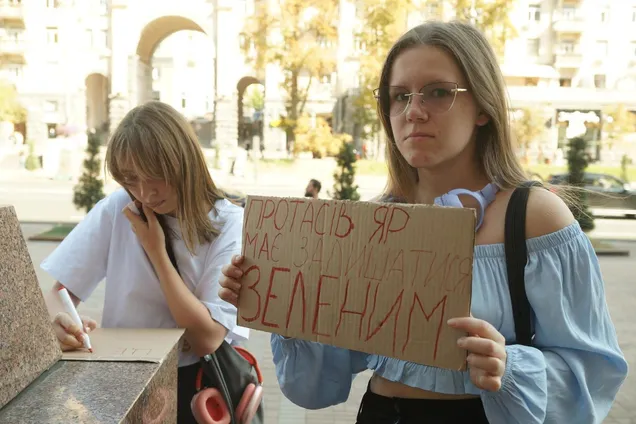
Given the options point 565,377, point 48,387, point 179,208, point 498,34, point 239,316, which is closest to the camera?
point 565,377

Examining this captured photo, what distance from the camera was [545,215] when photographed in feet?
4.33

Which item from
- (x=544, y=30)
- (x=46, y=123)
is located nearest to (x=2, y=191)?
(x=46, y=123)

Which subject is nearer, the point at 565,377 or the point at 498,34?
the point at 565,377

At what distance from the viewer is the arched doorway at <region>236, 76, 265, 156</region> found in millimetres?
32312

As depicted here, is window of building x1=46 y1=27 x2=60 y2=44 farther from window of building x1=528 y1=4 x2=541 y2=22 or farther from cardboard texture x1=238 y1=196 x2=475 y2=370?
cardboard texture x1=238 y1=196 x2=475 y2=370

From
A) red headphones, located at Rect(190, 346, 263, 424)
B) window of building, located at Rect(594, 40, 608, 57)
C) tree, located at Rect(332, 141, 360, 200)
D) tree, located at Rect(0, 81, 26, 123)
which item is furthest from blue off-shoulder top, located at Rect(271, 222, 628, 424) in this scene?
tree, located at Rect(0, 81, 26, 123)

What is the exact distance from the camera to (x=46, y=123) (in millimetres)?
30859

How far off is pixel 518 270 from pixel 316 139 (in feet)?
79.9

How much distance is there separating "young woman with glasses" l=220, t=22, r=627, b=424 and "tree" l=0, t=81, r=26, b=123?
106ft

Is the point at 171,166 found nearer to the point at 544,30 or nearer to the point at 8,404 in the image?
the point at 8,404

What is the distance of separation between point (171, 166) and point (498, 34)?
18.4 meters

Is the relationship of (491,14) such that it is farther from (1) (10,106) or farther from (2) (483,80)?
(1) (10,106)

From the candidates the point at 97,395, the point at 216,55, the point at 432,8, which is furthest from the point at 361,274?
the point at 216,55

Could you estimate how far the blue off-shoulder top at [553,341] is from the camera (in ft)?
4.01
